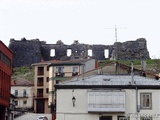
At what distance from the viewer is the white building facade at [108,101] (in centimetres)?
4662

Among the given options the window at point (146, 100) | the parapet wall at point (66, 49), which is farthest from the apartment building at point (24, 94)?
the window at point (146, 100)

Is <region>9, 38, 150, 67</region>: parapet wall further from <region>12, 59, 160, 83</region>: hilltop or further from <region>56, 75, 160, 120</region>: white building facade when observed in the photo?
<region>56, 75, 160, 120</region>: white building facade

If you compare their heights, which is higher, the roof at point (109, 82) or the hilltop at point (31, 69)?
the hilltop at point (31, 69)

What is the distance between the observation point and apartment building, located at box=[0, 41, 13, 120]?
69.2 metres

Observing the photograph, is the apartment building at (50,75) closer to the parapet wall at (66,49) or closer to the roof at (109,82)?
the parapet wall at (66,49)

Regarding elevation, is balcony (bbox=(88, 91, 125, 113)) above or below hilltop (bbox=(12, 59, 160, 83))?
below

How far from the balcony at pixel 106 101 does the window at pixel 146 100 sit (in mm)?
1665

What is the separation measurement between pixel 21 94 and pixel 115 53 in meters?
37.0

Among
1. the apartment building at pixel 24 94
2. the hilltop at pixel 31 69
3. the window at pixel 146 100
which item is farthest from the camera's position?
the hilltop at pixel 31 69

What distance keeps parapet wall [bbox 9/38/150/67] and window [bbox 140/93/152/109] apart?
282 ft

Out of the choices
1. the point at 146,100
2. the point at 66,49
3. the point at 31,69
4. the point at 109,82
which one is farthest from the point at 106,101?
the point at 66,49

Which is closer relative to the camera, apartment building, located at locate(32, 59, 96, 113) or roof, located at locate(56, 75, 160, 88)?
roof, located at locate(56, 75, 160, 88)

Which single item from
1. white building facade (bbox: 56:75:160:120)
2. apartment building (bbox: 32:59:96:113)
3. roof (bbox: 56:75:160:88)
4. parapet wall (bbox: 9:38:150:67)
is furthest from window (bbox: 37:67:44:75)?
white building facade (bbox: 56:75:160:120)

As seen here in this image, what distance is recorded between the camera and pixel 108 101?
47281 mm
